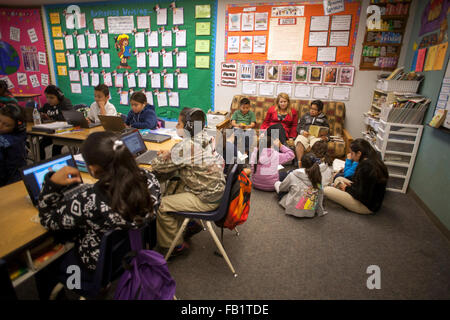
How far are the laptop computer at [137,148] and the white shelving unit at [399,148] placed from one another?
9.18ft

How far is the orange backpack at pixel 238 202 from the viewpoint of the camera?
1738mm

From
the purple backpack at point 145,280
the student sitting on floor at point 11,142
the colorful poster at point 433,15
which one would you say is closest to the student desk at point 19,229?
the purple backpack at point 145,280

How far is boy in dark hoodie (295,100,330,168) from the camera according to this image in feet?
12.3

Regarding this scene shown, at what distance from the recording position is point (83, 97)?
5652mm

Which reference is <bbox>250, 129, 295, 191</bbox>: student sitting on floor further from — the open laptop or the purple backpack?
the purple backpack

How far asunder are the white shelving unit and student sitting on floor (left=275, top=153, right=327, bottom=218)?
119 centimetres

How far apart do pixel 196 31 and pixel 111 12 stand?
181cm

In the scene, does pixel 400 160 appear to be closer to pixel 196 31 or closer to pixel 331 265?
pixel 331 265

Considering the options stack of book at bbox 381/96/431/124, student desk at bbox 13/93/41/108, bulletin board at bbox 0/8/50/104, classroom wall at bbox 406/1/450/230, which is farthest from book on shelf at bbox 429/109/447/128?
bulletin board at bbox 0/8/50/104

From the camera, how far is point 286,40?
417 cm

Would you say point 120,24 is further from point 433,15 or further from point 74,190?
Result: point 433,15

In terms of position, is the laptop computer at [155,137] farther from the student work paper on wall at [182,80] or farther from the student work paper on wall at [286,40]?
the student work paper on wall at [286,40]

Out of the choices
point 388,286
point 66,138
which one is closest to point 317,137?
point 388,286

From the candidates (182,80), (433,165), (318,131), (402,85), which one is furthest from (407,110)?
(182,80)
